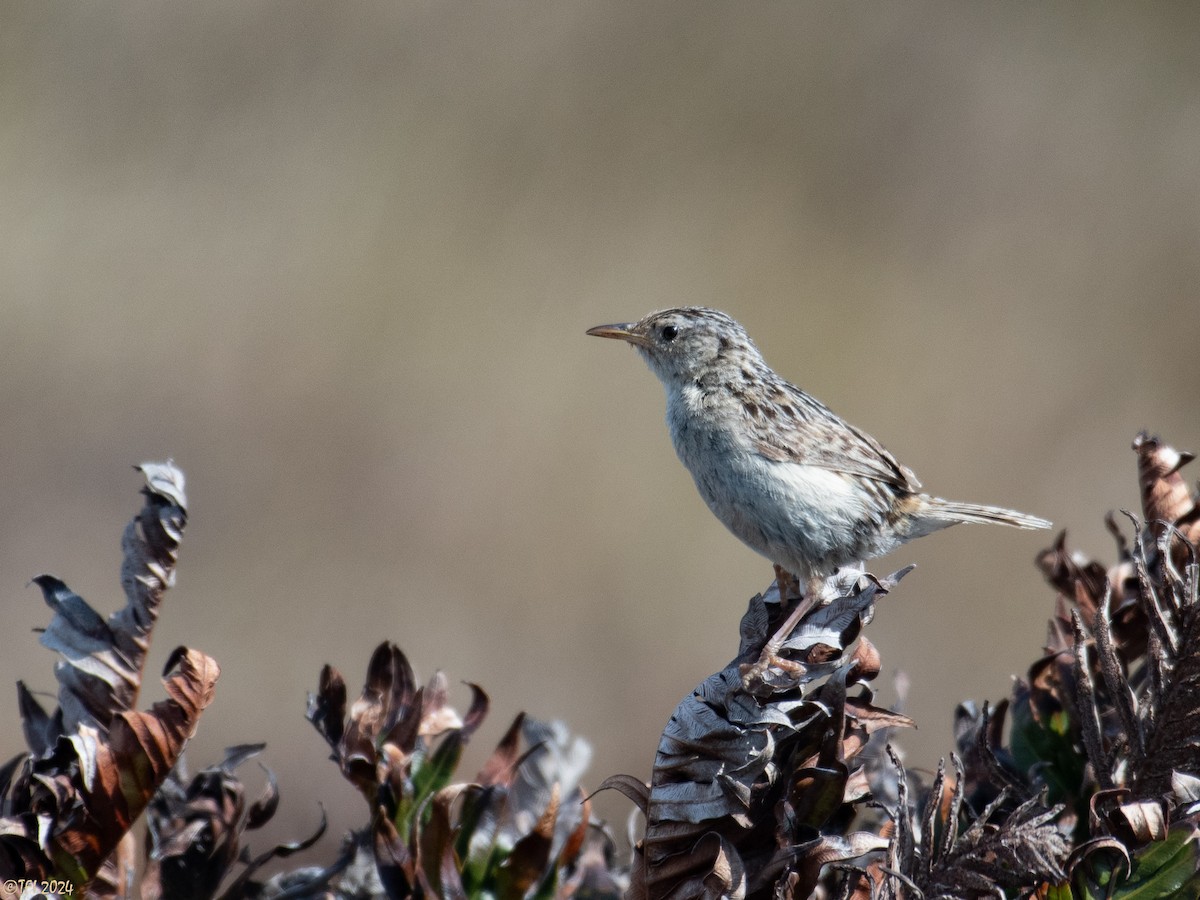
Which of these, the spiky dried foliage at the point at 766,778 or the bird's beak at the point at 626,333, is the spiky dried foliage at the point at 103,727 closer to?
the spiky dried foliage at the point at 766,778

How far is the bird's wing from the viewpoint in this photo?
4.11m

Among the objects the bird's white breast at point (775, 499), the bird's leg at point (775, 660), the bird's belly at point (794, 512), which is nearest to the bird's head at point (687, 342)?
the bird's white breast at point (775, 499)

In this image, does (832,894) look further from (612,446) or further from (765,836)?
(612,446)

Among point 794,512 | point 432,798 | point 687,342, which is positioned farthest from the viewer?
point 687,342

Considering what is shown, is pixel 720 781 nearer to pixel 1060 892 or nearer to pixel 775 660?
pixel 775 660

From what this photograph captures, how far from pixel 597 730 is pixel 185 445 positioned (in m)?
3.76

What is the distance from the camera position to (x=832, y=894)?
95.4 inches

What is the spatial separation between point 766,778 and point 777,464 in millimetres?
1834

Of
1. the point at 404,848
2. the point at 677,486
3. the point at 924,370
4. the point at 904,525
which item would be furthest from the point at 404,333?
the point at 404,848

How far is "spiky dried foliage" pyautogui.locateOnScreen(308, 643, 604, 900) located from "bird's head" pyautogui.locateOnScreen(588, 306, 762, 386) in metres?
2.09

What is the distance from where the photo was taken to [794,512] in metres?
3.85

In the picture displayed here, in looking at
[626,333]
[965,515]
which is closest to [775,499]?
[965,515]

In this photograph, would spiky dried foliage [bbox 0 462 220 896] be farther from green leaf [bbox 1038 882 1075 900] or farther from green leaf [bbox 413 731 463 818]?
green leaf [bbox 1038 882 1075 900]

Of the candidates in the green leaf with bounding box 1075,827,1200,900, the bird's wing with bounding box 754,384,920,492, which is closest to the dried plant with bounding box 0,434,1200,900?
the green leaf with bounding box 1075,827,1200,900
